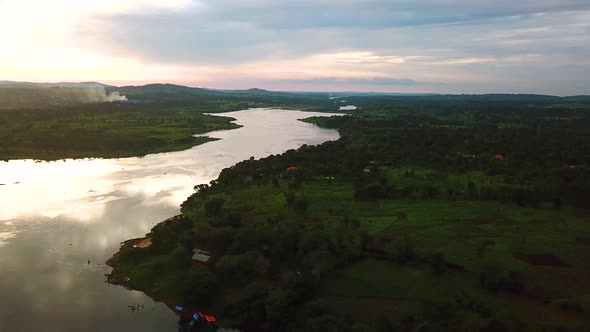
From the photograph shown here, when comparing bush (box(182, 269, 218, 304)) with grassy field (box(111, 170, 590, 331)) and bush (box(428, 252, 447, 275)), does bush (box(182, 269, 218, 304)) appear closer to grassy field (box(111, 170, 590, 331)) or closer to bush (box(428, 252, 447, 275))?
grassy field (box(111, 170, 590, 331))

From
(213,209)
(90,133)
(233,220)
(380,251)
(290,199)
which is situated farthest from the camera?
(90,133)

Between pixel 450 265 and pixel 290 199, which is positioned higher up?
pixel 290 199

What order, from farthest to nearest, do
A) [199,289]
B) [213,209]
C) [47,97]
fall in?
[47,97] < [213,209] < [199,289]

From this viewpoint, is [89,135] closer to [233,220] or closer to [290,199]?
[290,199]

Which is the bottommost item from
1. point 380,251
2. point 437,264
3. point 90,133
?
point 380,251

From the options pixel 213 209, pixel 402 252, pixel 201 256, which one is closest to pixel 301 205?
A: pixel 213 209

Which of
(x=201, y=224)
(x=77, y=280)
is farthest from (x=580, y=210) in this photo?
(x=77, y=280)
